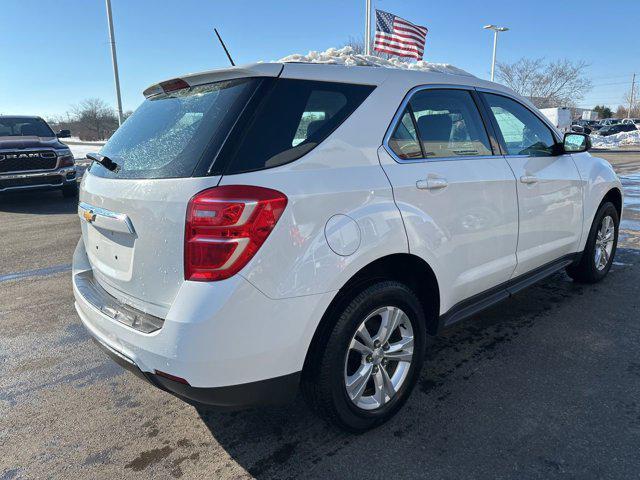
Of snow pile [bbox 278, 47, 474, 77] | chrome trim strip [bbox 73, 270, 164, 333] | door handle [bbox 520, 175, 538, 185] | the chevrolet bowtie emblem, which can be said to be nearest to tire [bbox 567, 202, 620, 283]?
door handle [bbox 520, 175, 538, 185]

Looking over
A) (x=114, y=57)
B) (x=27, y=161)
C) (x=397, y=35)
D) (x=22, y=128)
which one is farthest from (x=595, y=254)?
(x=114, y=57)

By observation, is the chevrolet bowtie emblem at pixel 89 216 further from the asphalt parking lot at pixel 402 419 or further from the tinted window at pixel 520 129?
the tinted window at pixel 520 129

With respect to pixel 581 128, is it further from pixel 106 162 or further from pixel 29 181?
pixel 29 181

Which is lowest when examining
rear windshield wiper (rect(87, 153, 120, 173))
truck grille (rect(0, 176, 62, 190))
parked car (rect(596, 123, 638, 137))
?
truck grille (rect(0, 176, 62, 190))

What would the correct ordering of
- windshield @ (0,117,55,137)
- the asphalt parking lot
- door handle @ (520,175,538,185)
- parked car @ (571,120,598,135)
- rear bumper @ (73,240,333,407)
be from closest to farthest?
rear bumper @ (73,240,333,407)
the asphalt parking lot
door handle @ (520,175,538,185)
parked car @ (571,120,598,135)
windshield @ (0,117,55,137)

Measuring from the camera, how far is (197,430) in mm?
2549

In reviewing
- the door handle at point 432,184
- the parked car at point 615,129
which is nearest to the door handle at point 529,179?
the door handle at point 432,184

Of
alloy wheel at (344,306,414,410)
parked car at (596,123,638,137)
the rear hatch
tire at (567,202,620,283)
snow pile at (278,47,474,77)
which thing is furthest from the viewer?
parked car at (596,123,638,137)

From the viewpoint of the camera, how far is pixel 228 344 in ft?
6.15

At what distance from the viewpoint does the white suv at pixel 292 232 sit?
1.90 meters

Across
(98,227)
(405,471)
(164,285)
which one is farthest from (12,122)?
(405,471)

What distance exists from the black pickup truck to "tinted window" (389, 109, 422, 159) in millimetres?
9212

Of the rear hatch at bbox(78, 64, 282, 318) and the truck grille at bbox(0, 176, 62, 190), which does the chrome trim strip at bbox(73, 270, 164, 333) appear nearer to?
the rear hatch at bbox(78, 64, 282, 318)

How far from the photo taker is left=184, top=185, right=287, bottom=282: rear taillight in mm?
1862
